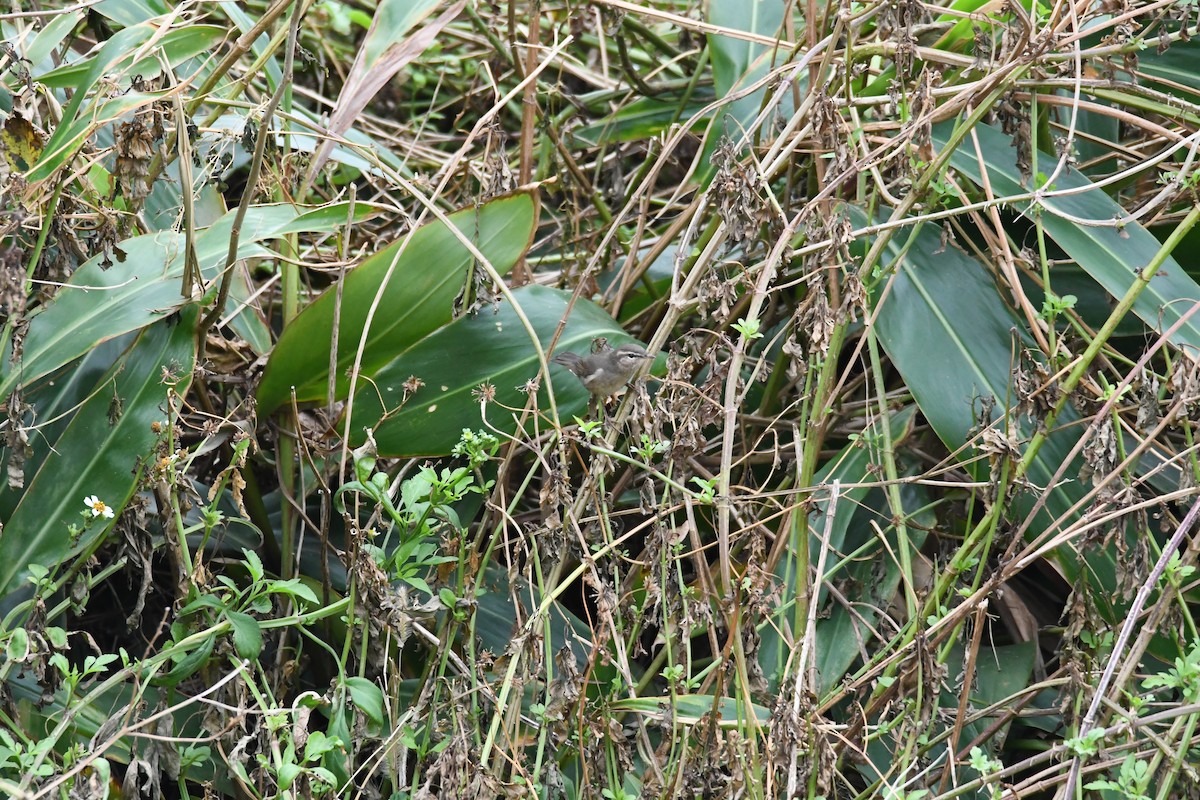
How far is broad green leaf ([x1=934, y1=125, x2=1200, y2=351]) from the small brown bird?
1036 millimetres

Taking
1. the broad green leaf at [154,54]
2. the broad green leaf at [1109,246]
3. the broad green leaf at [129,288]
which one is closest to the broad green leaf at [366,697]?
the broad green leaf at [129,288]

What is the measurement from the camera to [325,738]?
7.07ft

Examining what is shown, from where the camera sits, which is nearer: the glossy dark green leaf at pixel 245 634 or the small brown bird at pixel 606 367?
the glossy dark green leaf at pixel 245 634

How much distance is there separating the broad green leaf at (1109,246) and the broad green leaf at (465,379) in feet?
3.69

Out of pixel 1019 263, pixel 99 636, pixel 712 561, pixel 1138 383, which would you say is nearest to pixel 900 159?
pixel 1019 263

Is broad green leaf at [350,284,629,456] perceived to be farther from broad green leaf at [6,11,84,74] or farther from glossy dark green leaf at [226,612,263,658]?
broad green leaf at [6,11,84,74]

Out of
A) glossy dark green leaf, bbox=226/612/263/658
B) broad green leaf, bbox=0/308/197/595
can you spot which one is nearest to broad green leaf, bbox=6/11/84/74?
broad green leaf, bbox=0/308/197/595

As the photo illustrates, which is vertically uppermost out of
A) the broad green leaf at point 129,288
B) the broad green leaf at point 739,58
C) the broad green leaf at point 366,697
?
the broad green leaf at point 739,58

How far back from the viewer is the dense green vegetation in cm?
229

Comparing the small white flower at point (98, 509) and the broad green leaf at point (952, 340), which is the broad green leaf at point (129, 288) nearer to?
the small white flower at point (98, 509)

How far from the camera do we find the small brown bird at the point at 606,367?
294 centimetres

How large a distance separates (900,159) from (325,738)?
184 centimetres

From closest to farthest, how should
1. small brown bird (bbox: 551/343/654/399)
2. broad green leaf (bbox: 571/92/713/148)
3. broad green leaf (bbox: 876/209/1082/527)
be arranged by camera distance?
broad green leaf (bbox: 876/209/1082/527) → small brown bird (bbox: 551/343/654/399) → broad green leaf (bbox: 571/92/713/148)

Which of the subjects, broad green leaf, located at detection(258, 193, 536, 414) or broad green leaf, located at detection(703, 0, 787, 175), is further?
broad green leaf, located at detection(703, 0, 787, 175)
